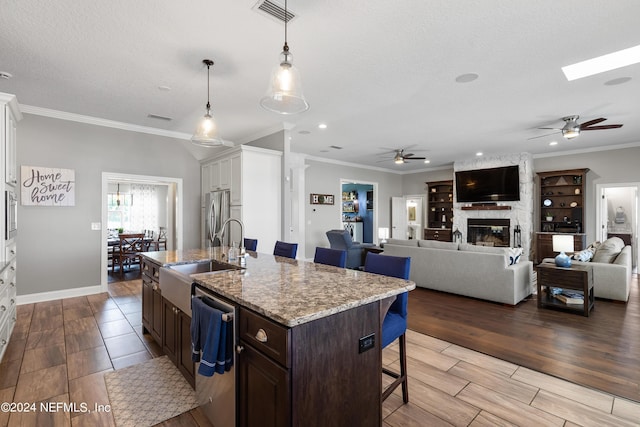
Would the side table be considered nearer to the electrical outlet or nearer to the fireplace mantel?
the electrical outlet

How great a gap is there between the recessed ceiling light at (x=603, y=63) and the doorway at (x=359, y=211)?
24.3 ft

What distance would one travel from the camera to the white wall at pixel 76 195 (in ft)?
14.6

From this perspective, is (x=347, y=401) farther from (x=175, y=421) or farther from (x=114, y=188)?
(x=114, y=188)

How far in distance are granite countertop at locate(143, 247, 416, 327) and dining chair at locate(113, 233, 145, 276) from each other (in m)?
5.21

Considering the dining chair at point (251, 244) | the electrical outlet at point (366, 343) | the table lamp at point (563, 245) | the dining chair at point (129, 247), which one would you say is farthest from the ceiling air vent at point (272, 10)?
the dining chair at point (129, 247)

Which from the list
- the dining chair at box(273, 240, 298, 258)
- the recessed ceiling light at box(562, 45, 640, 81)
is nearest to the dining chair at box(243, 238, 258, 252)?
the dining chair at box(273, 240, 298, 258)

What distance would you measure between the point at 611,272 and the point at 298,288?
16.6ft

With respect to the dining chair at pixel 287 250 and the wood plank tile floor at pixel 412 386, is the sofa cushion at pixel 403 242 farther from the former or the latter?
the dining chair at pixel 287 250

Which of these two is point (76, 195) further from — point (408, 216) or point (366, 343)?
point (408, 216)

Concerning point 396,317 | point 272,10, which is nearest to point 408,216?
point 396,317

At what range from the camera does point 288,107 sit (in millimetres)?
2334

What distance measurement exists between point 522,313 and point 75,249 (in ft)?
21.3

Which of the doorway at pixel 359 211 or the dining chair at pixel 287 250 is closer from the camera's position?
the dining chair at pixel 287 250

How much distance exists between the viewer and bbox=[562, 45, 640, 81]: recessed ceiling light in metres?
3.00
